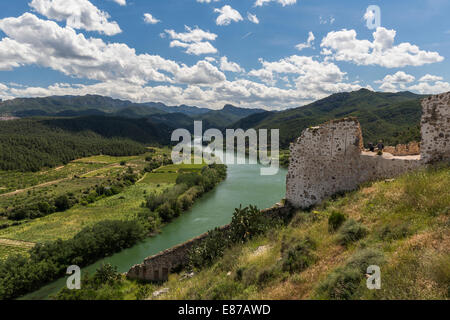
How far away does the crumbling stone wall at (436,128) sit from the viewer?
7.86 m

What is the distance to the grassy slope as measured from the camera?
427 centimetres

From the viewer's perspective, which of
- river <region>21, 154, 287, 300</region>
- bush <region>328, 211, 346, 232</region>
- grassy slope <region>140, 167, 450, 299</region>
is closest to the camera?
grassy slope <region>140, 167, 450, 299</region>

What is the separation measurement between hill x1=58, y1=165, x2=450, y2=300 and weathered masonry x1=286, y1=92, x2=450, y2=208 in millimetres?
649

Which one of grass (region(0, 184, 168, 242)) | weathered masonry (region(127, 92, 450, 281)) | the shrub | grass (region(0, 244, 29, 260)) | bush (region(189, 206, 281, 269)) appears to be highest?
weathered masonry (region(127, 92, 450, 281))

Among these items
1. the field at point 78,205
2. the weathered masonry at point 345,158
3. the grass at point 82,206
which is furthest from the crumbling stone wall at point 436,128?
the field at point 78,205

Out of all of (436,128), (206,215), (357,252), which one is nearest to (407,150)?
(436,128)

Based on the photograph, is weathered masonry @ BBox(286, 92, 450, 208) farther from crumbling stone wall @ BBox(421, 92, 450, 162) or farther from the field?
the field

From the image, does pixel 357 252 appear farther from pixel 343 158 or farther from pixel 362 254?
pixel 343 158

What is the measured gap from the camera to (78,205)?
5031cm

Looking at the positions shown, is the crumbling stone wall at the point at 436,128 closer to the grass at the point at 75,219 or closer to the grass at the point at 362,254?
the grass at the point at 362,254

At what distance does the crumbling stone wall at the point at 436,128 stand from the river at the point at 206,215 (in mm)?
26415

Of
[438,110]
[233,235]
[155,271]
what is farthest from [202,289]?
[438,110]

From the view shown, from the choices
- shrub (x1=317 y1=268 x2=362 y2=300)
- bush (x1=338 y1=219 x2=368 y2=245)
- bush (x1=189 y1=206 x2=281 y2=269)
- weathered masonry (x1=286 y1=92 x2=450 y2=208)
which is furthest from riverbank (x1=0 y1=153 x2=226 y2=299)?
shrub (x1=317 y1=268 x2=362 y2=300)
